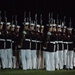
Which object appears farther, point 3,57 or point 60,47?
point 60,47

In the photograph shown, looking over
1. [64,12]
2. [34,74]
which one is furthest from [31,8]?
[34,74]

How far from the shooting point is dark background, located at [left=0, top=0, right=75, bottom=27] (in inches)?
378

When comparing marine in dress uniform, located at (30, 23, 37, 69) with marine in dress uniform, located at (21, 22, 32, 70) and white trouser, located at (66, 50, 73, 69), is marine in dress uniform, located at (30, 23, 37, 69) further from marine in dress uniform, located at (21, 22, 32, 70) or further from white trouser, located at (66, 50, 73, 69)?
white trouser, located at (66, 50, 73, 69)

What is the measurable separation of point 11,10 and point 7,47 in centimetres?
112

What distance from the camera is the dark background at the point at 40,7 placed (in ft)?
31.5

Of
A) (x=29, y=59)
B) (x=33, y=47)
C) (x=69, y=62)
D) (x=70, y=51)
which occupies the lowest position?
(x=69, y=62)

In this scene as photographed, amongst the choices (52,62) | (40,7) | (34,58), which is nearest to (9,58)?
(34,58)

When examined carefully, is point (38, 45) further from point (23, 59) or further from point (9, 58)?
point (9, 58)

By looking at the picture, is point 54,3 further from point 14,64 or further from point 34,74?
point 34,74

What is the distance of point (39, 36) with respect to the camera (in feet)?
30.0

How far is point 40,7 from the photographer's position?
10000mm

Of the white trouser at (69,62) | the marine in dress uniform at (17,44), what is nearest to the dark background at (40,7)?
the marine in dress uniform at (17,44)

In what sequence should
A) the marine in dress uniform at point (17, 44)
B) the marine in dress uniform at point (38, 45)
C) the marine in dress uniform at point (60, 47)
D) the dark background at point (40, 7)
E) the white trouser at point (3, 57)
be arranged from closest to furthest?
the white trouser at point (3, 57) < the marine in dress uniform at point (17, 44) < the marine in dress uniform at point (38, 45) < the marine in dress uniform at point (60, 47) < the dark background at point (40, 7)

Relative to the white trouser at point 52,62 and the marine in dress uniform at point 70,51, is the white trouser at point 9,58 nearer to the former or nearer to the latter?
the white trouser at point 52,62
